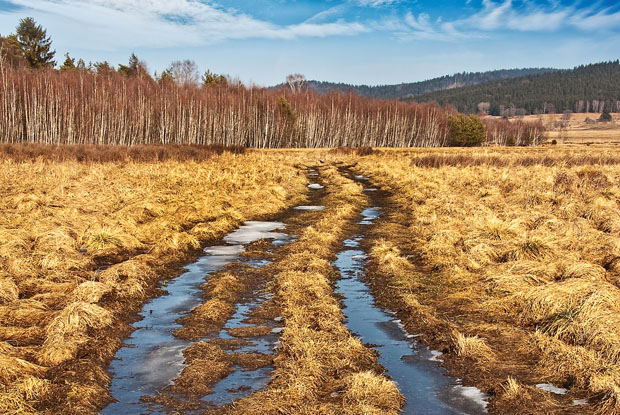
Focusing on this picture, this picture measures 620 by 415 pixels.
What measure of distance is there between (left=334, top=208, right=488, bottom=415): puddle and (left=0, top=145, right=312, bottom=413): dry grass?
7.82ft

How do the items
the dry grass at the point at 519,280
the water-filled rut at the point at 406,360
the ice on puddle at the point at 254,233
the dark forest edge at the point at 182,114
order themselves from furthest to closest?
the dark forest edge at the point at 182,114
the ice on puddle at the point at 254,233
the dry grass at the point at 519,280
the water-filled rut at the point at 406,360

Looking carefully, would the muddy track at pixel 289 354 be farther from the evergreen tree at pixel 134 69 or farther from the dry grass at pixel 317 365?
the evergreen tree at pixel 134 69

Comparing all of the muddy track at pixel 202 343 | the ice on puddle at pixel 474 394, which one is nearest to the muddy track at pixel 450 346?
the ice on puddle at pixel 474 394

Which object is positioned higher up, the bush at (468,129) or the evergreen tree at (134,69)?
the evergreen tree at (134,69)

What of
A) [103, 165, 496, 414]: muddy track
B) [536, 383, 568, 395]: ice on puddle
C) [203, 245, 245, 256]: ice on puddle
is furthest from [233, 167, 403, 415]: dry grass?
[203, 245, 245, 256]: ice on puddle

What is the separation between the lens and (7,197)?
1575 centimetres

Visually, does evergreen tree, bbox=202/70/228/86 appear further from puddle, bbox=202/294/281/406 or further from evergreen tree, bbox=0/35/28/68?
puddle, bbox=202/294/281/406

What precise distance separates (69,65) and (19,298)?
8799 centimetres

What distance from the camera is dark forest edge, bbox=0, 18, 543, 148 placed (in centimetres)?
5191

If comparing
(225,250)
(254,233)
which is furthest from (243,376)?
(254,233)

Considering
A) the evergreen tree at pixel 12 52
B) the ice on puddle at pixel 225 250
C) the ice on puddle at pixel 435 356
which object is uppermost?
the evergreen tree at pixel 12 52

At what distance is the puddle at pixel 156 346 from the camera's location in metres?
5.71

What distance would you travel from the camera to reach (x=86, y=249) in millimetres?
11516

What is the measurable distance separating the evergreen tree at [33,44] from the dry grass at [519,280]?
72.9 meters
